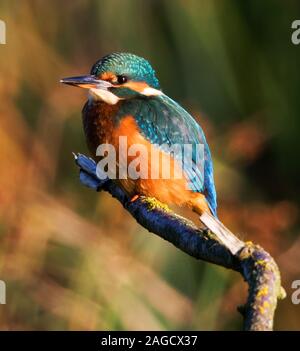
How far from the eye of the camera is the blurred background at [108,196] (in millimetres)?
4492

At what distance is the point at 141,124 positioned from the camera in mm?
3803

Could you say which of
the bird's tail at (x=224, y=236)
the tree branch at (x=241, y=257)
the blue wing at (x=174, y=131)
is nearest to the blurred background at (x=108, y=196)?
the blue wing at (x=174, y=131)

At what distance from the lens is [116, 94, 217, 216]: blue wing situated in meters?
3.83

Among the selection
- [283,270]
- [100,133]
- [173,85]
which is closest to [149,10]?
[173,85]

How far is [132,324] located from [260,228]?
0.90 m

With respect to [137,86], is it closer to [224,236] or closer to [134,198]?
[134,198]

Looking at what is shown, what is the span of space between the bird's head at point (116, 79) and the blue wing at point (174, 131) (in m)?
0.07

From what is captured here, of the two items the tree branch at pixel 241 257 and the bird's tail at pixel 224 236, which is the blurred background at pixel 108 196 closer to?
the tree branch at pixel 241 257

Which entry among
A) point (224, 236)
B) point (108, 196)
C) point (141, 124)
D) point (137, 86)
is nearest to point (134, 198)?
point (141, 124)

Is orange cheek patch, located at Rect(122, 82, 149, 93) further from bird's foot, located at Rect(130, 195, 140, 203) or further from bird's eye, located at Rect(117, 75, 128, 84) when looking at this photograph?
bird's foot, located at Rect(130, 195, 140, 203)

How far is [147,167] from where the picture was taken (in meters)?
3.73

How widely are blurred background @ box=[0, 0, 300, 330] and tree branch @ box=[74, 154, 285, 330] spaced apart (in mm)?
1120

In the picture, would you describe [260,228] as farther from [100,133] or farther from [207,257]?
[207,257]

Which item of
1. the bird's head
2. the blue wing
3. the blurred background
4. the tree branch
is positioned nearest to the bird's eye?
the bird's head
